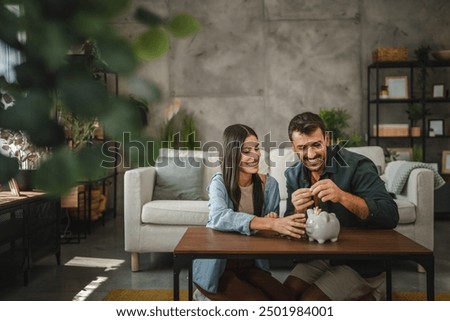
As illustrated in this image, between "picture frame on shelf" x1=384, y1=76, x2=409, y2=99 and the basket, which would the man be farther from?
"picture frame on shelf" x1=384, y1=76, x2=409, y2=99

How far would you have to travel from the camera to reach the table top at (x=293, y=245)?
159 cm

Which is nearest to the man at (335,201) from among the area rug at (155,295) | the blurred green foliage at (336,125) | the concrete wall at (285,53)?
the area rug at (155,295)

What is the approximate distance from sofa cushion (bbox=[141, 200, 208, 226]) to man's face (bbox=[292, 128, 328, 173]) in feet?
4.94

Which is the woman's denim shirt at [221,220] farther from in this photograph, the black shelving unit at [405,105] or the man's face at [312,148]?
the black shelving unit at [405,105]

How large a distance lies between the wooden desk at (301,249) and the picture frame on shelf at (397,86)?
3.92 meters

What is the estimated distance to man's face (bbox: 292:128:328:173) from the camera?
1.95 metres

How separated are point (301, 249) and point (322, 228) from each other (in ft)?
0.45

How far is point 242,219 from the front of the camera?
6.23 ft

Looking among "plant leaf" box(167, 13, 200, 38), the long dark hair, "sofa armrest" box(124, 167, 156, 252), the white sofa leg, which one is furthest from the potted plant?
"plant leaf" box(167, 13, 200, 38)

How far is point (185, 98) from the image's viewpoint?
5.69m

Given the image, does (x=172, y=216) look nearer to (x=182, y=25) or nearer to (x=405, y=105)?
(x=182, y=25)

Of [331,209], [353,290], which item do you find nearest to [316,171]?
[331,209]

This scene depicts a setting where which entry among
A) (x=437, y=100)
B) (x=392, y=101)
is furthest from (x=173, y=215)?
(x=437, y=100)

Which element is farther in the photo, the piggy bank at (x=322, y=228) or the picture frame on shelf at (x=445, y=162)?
the picture frame on shelf at (x=445, y=162)
